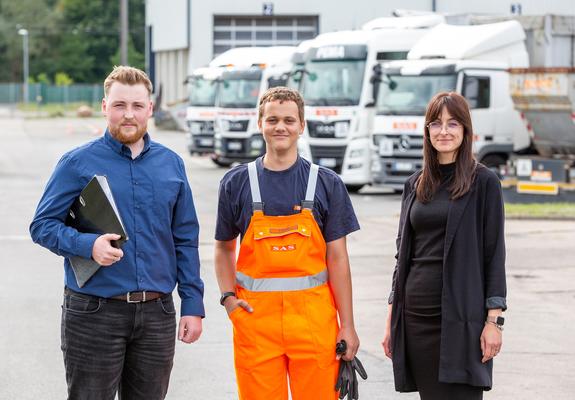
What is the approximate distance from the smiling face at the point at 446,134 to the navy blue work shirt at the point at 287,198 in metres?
0.46

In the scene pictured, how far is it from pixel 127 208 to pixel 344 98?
73.2ft

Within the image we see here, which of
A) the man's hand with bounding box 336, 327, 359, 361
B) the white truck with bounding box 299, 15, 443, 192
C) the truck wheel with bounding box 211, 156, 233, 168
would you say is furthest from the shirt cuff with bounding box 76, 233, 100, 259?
the truck wheel with bounding box 211, 156, 233, 168

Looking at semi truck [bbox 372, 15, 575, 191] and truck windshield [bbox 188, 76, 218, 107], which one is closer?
semi truck [bbox 372, 15, 575, 191]

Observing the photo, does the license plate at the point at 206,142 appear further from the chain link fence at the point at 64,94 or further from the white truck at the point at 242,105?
the chain link fence at the point at 64,94

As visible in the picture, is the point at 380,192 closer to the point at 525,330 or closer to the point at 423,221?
the point at 525,330

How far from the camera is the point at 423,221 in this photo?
5.45m

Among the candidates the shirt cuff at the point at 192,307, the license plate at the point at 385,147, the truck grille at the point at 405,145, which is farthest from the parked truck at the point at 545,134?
the shirt cuff at the point at 192,307

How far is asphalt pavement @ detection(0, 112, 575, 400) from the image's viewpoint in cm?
862

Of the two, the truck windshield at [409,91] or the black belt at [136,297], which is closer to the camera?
the black belt at [136,297]

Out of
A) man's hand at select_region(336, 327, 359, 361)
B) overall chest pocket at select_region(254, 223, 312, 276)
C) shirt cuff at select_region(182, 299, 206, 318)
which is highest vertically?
overall chest pocket at select_region(254, 223, 312, 276)

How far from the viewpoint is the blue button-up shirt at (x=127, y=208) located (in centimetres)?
511

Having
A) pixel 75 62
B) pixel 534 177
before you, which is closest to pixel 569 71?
pixel 534 177

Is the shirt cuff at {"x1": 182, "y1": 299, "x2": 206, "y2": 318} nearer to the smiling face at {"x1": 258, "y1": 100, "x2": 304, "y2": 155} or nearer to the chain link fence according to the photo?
the smiling face at {"x1": 258, "y1": 100, "x2": 304, "y2": 155}

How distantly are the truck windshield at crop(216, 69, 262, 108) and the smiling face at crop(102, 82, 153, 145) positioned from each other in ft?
99.5
